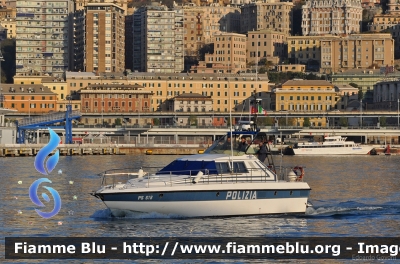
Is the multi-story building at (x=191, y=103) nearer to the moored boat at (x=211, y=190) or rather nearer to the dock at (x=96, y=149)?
the dock at (x=96, y=149)

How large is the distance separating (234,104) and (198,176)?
13959cm

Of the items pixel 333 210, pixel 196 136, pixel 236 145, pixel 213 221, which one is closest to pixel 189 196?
pixel 213 221

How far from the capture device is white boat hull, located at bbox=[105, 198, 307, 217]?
121ft

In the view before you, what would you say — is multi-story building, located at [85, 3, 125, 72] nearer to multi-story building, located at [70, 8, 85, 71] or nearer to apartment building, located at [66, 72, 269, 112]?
multi-story building, located at [70, 8, 85, 71]

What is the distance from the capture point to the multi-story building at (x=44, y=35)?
19688 cm

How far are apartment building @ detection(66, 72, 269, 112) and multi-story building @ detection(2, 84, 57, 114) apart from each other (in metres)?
8.51

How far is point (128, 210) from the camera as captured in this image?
121 ft

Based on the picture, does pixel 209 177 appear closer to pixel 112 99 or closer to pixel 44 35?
pixel 112 99

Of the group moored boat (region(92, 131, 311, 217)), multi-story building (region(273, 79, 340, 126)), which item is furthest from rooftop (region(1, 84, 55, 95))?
moored boat (region(92, 131, 311, 217))

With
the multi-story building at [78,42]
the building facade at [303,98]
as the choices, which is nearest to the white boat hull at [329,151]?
the building facade at [303,98]

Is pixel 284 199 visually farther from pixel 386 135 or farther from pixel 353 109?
pixel 353 109

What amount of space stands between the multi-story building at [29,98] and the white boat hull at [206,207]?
408ft

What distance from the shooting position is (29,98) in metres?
163

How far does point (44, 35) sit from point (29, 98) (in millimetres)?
36875
